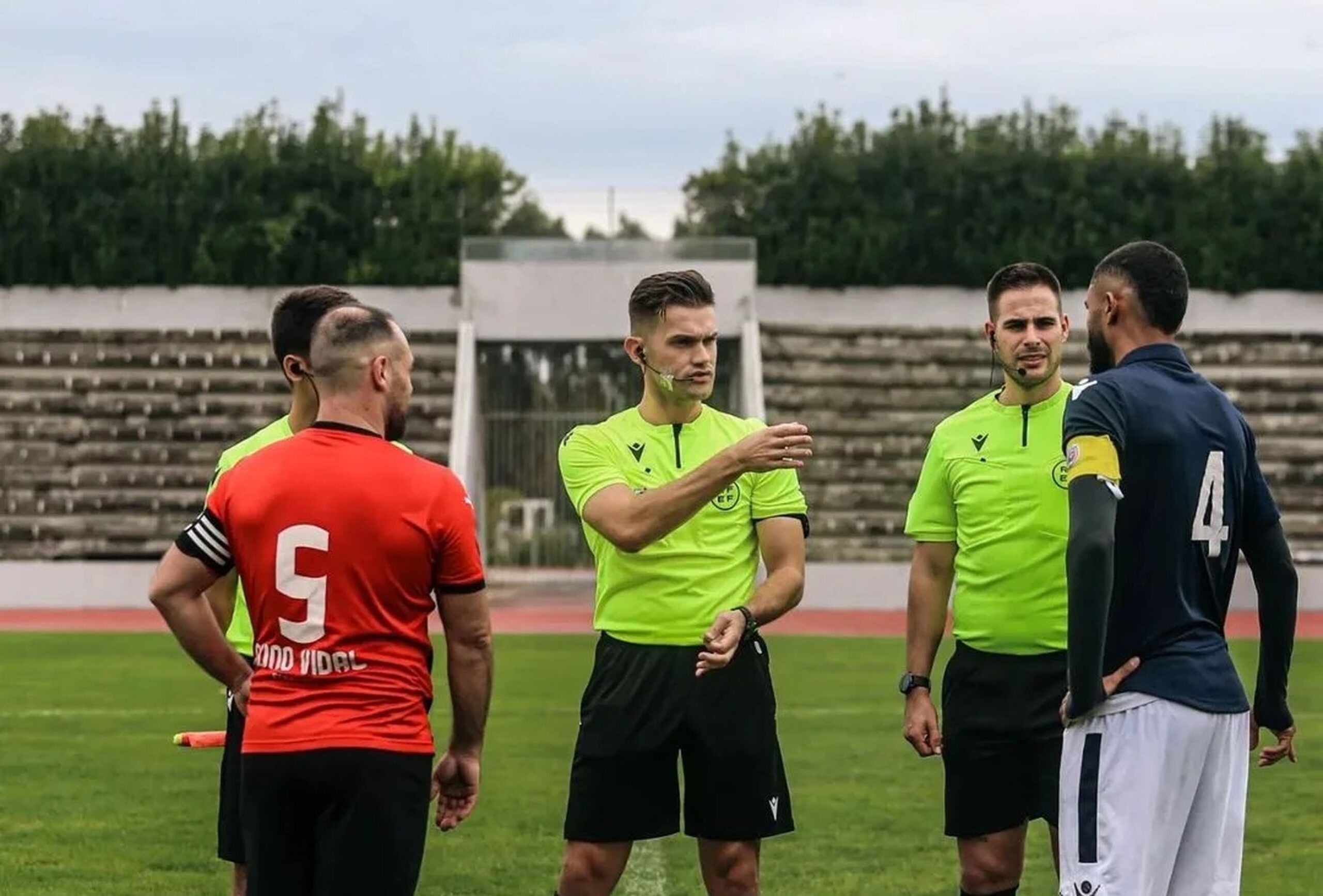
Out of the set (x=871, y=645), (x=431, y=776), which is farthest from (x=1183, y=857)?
(x=871, y=645)

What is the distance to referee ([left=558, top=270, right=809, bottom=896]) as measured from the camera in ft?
17.8

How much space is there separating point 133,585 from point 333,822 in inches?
945

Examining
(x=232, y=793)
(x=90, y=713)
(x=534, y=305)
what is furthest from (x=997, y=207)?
(x=232, y=793)

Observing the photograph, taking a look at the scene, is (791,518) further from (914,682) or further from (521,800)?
(521,800)

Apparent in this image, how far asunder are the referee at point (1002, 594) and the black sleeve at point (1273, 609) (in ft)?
2.63

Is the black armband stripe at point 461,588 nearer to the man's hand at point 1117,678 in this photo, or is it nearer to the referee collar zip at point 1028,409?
the man's hand at point 1117,678

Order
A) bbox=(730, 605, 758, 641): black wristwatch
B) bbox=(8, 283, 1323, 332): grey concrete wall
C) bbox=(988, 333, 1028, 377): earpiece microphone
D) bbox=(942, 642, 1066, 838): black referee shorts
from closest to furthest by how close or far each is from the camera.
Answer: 1. bbox=(730, 605, 758, 641): black wristwatch
2. bbox=(942, 642, 1066, 838): black referee shorts
3. bbox=(988, 333, 1028, 377): earpiece microphone
4. bbox=(8, 283, 1323, 332): grey concrete wall

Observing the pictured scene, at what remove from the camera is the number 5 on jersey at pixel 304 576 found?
4391 millimetres

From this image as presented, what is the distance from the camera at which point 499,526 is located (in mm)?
30531

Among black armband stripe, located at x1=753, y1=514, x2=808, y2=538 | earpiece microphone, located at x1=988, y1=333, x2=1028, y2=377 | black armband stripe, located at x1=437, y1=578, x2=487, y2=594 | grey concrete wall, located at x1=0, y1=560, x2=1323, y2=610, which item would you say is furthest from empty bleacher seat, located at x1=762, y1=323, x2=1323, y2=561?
black armband stripe, located at x1=437, y1=578, x2=487, y2=594

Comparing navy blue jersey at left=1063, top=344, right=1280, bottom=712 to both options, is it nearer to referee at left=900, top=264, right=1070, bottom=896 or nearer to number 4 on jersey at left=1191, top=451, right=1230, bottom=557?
number 4 on jersey at left=1191, top=451, right=1230, bottom=557

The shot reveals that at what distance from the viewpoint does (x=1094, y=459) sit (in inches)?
179

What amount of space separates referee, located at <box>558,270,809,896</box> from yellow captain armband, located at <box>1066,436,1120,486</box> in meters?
1.06

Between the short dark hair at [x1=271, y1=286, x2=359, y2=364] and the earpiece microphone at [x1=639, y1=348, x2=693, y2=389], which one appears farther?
the earpiece microphone at [x1=639, y1=348, x2=693, y2=389]
